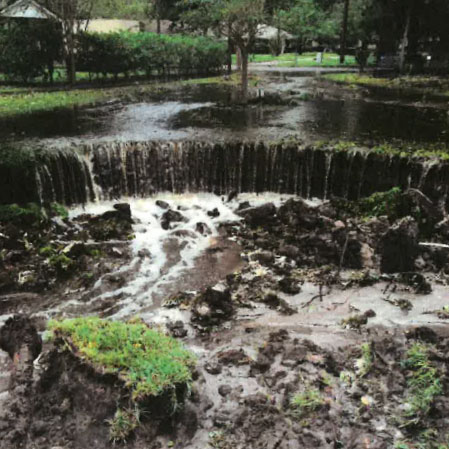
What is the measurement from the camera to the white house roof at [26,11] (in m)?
23.7

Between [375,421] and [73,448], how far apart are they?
3073 millimetres

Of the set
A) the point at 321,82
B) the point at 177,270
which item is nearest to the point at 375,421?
the point at 177,270

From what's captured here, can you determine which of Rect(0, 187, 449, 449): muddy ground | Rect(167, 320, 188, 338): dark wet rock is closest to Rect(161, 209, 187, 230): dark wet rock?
Rect(0, 187, 449, 449): muddy ground

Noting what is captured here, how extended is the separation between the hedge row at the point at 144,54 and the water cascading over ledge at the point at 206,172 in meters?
15.9

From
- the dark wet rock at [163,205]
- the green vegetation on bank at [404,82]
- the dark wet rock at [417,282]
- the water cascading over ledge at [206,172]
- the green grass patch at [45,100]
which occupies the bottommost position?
the dark wet rock at [417,282]

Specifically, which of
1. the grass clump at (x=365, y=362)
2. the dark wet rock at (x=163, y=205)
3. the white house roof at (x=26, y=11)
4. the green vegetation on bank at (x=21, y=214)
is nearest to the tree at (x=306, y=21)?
the dark wet rock at (x=163, y=205)

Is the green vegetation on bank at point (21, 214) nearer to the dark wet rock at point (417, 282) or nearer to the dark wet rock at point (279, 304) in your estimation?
the dark wet rock at point (279, 304)

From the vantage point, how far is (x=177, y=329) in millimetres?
6828

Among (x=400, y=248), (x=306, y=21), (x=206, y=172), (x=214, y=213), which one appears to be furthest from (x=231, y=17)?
(x=306, y=21)

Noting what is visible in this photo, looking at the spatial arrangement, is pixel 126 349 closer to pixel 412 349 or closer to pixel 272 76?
pixel 412 349

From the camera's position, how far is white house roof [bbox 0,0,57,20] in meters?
23.7

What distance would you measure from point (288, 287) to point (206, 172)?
599cm

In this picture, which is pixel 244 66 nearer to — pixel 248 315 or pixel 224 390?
pixel 248 315

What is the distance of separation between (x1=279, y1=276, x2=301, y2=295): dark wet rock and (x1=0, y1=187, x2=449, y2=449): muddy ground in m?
0.02
